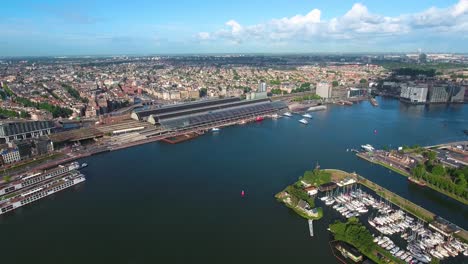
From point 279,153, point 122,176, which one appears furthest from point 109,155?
point 279,153

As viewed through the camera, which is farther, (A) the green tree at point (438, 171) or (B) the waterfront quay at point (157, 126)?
(B) the waterfront quay at point (157, 126)

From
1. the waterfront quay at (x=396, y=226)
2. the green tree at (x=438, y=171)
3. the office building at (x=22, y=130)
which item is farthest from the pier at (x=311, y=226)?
the office building at (x=22, y=130)

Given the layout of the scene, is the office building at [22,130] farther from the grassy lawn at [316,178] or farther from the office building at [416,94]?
the office building at [416,94]

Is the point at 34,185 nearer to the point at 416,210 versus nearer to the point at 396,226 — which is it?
the point at 396,226

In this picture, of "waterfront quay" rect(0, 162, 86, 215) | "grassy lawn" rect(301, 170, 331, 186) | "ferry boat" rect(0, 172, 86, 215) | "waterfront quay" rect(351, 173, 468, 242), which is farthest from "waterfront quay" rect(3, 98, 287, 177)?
"waterfront quay" rect(351, 173, 468, 242)

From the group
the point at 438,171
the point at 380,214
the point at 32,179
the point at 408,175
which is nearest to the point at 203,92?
the point at 32,179

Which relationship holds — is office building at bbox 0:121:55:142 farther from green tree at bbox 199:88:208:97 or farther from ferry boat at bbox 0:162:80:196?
green tree at bbox 199:88:208:97
